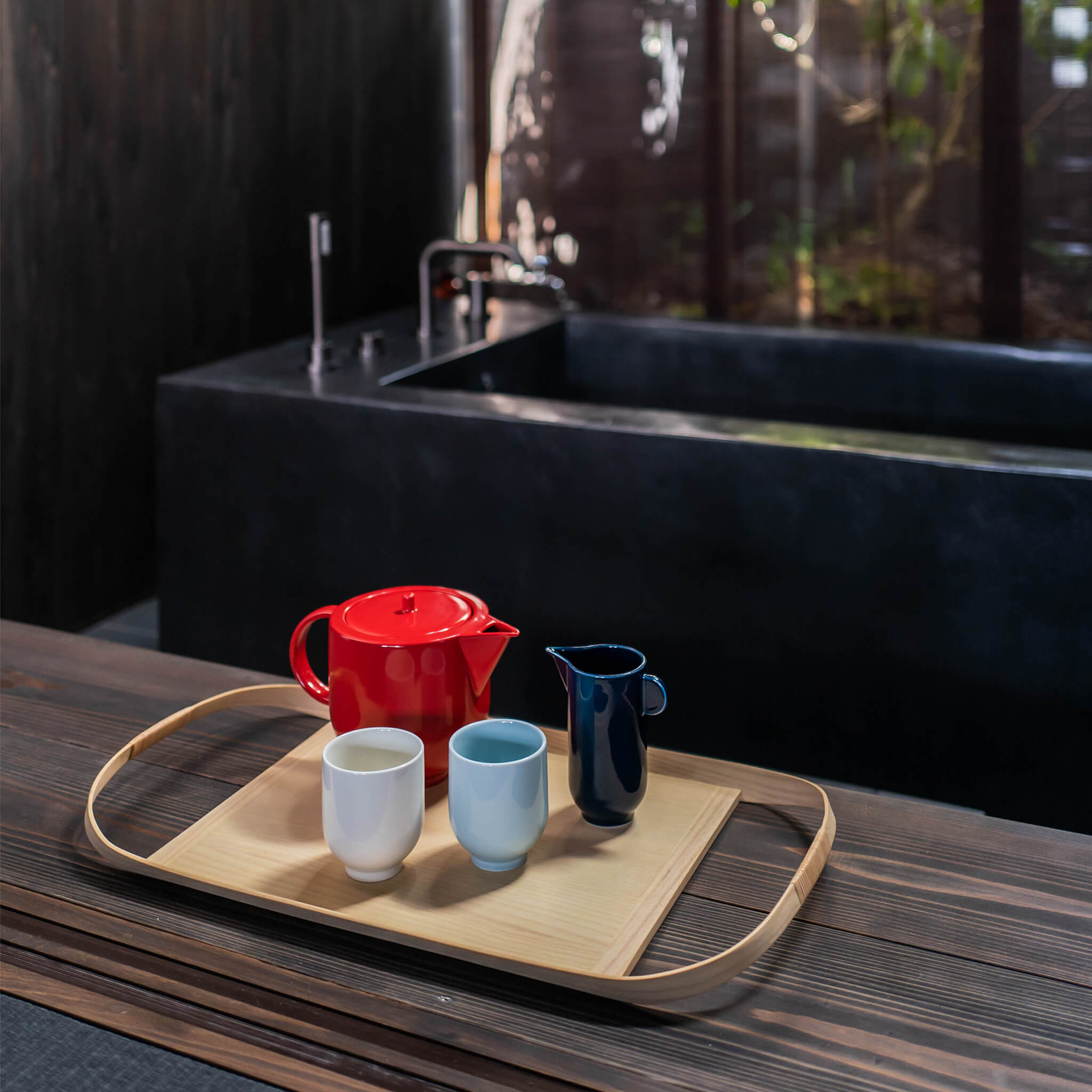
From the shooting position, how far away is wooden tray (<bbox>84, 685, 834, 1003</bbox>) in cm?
77

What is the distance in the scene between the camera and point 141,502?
2971 mm

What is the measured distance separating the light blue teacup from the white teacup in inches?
1.1

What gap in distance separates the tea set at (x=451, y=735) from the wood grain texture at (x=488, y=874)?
0.02 metres

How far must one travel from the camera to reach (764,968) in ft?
2.55

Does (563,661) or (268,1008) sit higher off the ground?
(563,661)

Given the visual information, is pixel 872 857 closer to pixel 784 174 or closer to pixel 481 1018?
pixel 481 1018

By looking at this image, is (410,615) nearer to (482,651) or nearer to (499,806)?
(482,651)

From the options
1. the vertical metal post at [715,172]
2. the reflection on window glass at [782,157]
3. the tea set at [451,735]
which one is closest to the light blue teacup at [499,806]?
the tea set at [451,735]

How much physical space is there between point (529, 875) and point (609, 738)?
0.39ft

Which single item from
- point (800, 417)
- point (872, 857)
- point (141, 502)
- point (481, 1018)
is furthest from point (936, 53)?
point (481, 1018)

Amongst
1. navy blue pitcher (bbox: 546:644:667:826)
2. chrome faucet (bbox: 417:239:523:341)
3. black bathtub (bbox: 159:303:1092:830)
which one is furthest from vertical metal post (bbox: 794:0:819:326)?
navy blue pitcher (bbox: 546:644:667:826)

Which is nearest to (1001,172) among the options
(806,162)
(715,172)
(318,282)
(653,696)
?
(806,162)

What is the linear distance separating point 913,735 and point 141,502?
195 centimetres

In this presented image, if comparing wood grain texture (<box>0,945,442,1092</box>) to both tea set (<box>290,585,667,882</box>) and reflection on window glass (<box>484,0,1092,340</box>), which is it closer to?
tea set (<box>290,585,667,882</box>)
